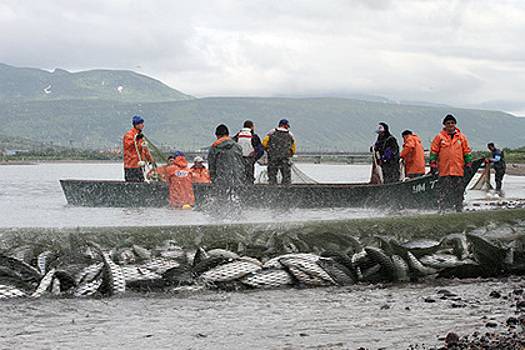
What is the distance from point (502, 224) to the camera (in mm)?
10828

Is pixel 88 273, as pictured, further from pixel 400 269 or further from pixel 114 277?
pixel 400 269

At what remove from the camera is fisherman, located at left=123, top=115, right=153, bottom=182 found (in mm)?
17703

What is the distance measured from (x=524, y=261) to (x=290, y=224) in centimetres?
292

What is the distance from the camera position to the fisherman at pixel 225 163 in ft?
43.4

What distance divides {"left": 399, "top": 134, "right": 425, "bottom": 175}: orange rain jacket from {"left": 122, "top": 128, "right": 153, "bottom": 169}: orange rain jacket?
19.6 feet

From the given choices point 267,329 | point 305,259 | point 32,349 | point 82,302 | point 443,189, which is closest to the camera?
point 32,349

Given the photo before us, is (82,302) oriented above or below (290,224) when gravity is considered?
below

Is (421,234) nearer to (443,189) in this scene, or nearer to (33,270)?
(33,270)

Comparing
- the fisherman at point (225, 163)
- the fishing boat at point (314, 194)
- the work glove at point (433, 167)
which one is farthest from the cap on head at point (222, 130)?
the work glove at point (433, 167)

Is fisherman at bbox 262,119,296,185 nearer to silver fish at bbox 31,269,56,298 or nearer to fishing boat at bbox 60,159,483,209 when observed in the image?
fishing boat at bbox 60,159,483,209

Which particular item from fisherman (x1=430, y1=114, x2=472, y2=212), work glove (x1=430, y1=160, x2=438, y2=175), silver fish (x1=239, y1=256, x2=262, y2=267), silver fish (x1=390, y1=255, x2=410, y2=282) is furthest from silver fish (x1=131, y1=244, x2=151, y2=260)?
work glove (x1=430, y1=160, x2=438, y2=175)

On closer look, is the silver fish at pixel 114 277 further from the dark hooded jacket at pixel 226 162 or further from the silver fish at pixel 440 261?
the dark hooded jacket at pixel 226 162

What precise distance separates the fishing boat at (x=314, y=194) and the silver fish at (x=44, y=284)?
7.69m

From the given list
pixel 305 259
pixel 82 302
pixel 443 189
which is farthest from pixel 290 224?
pixel 443 189
